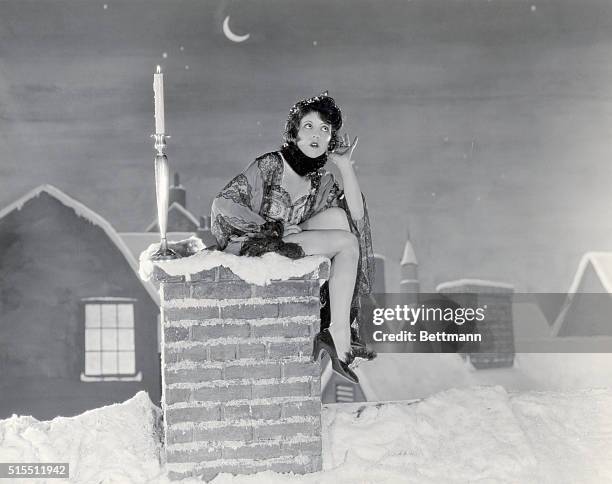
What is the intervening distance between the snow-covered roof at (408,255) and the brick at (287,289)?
1.87 meters

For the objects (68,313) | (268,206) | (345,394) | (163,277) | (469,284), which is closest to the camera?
(163,277)

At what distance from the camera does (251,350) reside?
7.29 feet

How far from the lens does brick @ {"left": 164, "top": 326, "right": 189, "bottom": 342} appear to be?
86.6 inches

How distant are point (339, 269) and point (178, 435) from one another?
68cm

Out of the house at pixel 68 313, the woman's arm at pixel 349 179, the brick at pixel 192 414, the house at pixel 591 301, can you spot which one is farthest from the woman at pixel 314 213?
the house at pixel 591 301

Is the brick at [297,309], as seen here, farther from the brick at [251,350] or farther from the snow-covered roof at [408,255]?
the snow-covered roof at [408,255]

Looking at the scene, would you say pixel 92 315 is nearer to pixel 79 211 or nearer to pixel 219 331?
pixel 79 211

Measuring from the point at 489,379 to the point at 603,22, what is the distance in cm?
204

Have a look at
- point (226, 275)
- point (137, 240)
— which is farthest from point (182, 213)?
point (226, 275)

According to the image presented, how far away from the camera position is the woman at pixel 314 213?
92.2 inches

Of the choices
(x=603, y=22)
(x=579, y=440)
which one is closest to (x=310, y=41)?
(x=603, y=22)

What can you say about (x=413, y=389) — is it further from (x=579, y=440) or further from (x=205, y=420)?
(x=205, y=420)

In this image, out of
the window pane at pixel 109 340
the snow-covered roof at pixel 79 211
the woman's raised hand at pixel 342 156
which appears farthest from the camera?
the window pane at pixel 109 340

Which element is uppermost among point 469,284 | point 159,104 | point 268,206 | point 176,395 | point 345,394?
point 159,104
